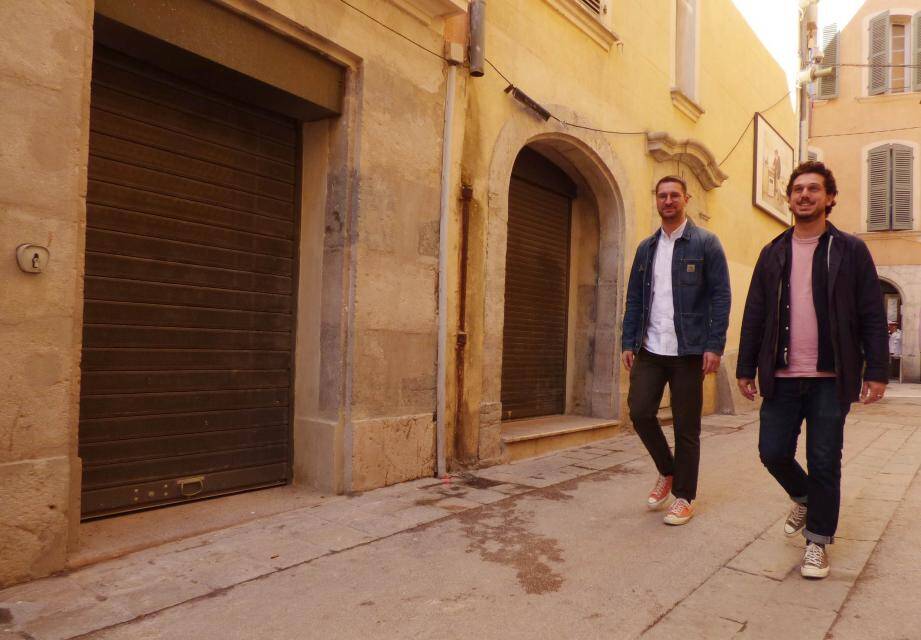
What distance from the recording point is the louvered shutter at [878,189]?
2042 centimetres

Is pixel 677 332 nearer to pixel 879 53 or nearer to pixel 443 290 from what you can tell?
pixel 443 290

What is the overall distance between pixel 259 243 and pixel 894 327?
21040 millimetres

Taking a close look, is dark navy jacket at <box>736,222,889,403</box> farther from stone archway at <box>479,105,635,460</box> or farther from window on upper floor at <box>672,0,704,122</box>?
window on upper floor at <box>672,0,704,122</box>

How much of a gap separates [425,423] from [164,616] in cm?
264

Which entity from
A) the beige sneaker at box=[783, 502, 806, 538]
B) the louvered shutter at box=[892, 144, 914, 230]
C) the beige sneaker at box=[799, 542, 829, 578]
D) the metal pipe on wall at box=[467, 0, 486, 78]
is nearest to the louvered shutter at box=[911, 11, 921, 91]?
the louvered shutter at box=[892, 144, 914, 230]

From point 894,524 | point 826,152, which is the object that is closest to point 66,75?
point 894,524

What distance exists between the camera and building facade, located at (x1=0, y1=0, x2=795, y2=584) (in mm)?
3053

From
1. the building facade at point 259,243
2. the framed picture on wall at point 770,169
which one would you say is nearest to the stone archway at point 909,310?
the framed picture on wall at point 770,169

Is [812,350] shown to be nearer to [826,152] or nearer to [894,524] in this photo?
[894,524]

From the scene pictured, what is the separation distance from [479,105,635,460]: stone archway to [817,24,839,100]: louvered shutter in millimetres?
17154

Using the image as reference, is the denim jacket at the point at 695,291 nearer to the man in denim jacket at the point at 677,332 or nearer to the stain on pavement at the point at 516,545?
the man in denim jacket at the point at 677,332

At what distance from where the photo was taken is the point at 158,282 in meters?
4.08

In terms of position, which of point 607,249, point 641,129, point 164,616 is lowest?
point 164,616

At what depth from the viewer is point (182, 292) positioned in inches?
166
